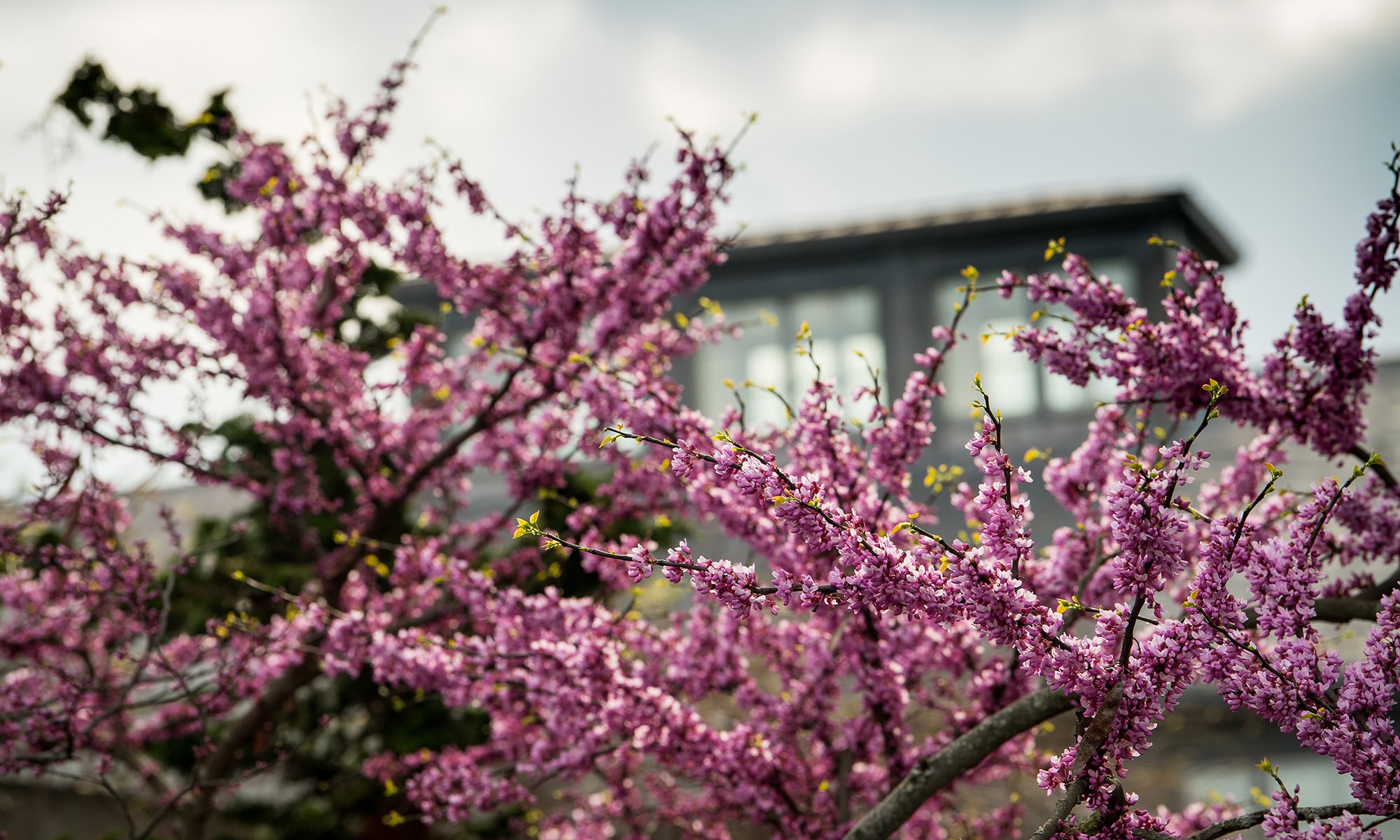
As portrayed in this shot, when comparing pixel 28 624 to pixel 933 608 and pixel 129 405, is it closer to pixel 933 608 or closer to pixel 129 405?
pixel 129 405

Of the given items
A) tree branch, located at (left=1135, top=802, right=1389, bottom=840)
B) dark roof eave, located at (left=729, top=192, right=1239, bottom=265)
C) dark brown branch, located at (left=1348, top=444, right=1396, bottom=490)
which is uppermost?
dark roof eave, located at (left=729, top=192, right=1239, bottom=265)

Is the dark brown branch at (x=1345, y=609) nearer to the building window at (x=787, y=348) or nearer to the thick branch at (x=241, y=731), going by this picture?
the thick branch at (x=241, y=731)

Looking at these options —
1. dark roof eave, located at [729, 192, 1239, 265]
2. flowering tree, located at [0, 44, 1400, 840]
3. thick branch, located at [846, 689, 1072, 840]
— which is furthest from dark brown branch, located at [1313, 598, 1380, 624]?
dark roof eave, located at [729, 192, 1239, 265]

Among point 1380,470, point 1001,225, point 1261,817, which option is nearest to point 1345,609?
point 1380,470

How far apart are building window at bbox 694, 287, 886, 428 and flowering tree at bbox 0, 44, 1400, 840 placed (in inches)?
364

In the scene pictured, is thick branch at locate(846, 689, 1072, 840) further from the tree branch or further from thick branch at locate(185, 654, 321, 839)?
thick branch at locate(185, 654, 321, 839)

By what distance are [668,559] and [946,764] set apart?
1479mm

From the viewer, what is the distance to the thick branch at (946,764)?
3.59m

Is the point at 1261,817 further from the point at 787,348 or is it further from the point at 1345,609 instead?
the point at 787,348

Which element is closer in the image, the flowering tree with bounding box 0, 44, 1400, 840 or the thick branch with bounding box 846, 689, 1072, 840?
the flowering tree with bounding box 0, 44, 1400, 840

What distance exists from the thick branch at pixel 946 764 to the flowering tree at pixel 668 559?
0.05 feet

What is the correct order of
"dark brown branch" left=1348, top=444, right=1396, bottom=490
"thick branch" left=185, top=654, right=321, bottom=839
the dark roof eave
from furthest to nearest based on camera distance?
the dark roof eave, "thick branch" left=185, top=654, right=321, bottom=839, "dark brown branch" left=1348, top=444, right=1396, bottom=490

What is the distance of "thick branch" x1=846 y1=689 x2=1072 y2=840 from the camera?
359 cm

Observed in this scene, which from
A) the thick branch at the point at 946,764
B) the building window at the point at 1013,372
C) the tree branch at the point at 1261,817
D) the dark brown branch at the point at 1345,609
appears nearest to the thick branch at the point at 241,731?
the thick branch at the point at 946,764
